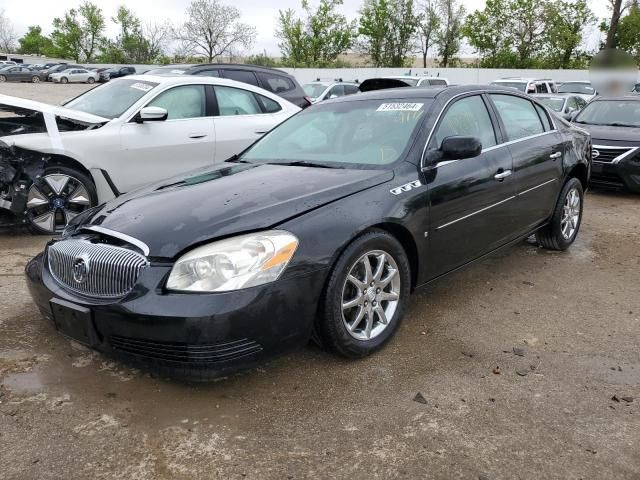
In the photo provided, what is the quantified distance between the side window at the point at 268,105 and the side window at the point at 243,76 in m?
1.87

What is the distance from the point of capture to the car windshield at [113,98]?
617cm

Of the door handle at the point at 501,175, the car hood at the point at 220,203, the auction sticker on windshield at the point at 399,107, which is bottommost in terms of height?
the door handle at the point at 501,175

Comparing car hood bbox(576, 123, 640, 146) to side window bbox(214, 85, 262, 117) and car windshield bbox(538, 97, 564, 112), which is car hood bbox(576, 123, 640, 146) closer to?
side window bbox(214, 85, 262, 117)

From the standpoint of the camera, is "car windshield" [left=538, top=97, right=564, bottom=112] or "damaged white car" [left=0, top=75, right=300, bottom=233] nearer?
"damaged white car" [left=0, top=75, right=300, bottom=233]

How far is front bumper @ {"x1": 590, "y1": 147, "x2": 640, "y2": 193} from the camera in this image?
787cm

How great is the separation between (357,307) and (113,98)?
14.9 ft

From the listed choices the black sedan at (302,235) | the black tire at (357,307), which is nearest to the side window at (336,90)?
the black sedan at (302,235)

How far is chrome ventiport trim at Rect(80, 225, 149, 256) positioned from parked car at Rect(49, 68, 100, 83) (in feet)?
161

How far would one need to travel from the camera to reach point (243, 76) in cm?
901

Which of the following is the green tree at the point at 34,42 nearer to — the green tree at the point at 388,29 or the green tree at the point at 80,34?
the green tree at the point at 80,34

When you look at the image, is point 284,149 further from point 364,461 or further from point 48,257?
point 364,461

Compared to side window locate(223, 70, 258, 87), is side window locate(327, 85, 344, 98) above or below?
below

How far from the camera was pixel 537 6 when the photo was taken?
144 ft

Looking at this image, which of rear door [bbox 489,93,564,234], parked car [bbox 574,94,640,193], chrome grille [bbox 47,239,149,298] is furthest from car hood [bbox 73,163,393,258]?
parked car [bbox 574,94,640,193]
